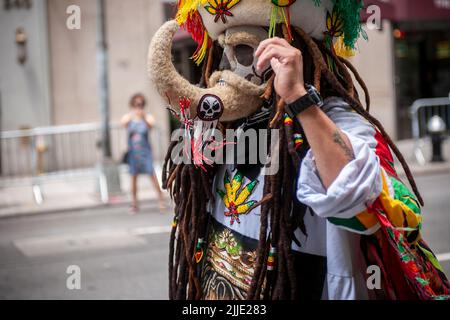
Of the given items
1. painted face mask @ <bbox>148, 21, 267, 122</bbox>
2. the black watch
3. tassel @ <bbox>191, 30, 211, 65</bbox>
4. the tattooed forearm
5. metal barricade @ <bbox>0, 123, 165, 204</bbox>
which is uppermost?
tassel @ <bbox>191, 30, 211, 65</bbox>

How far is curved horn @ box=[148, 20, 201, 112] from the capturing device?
196cm

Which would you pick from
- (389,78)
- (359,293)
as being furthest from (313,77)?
(389,78)

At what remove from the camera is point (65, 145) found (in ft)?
41.7

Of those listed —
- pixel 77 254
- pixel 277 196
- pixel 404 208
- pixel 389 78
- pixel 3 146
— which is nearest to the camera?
pixel 404 208

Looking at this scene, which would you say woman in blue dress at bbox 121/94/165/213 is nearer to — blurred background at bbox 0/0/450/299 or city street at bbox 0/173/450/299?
city street at bbox 0/173/450/299

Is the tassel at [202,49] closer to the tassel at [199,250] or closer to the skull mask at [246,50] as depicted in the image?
the skull mask at [246,50]

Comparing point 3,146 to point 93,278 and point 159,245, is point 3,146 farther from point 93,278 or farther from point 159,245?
point 93,278

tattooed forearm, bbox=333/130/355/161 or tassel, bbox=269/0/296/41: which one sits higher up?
tassel, bbox=269/0/296/41

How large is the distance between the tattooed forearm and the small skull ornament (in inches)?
16.6

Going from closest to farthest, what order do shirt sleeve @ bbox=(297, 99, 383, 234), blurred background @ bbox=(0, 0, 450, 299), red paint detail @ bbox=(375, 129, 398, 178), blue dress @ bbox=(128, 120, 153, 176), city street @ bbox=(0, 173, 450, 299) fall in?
shirt sleeve @ bbox=(297, 99, 383, 234) < red paint detail @ bbox=(375, 129, 398, 178) < city street @ bbox=(0, 173, 450, 299) < blurred background @ bbox=(0, 0, 450, 299) < blue dress @ bbox=(128, 120, 153, 176)

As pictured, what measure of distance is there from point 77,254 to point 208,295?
5.16 m

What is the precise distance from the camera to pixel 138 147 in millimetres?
9961

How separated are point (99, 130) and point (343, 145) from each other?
1149 cm

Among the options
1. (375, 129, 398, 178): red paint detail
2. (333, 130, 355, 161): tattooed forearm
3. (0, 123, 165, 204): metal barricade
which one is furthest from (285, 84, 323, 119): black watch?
(0, 123, 165, 204): metal barricade
